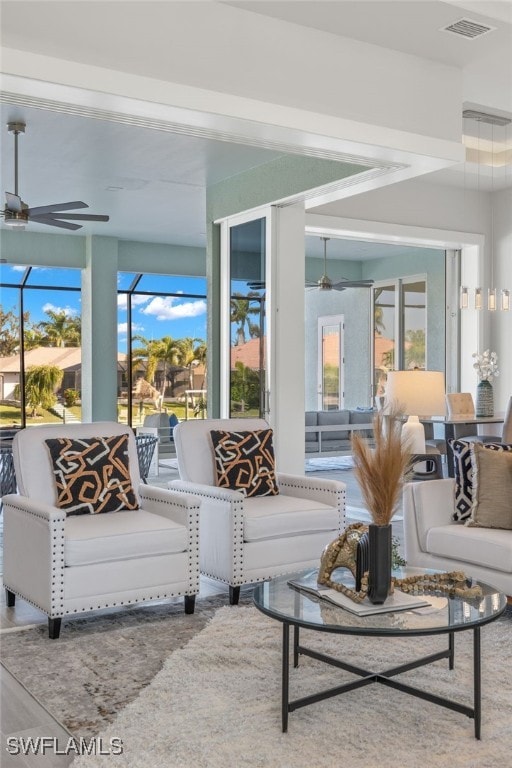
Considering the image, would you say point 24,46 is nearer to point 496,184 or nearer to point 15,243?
point 496,184

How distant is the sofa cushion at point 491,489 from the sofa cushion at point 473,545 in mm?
61

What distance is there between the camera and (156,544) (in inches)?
155

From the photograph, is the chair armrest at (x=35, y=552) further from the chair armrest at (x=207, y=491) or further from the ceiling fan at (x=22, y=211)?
the ceiling fan at (x=22, y=211)

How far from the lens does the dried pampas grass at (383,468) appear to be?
2775mm

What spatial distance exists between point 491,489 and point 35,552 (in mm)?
2225

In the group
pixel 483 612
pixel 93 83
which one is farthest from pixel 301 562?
pixel 93 83

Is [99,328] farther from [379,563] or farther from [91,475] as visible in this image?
[379,563]

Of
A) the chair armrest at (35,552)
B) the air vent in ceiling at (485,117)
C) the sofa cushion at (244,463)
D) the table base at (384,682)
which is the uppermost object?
the air vent in ceiling at (485,117)

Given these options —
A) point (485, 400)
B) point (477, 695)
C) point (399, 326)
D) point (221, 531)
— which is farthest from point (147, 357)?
point (477, 695)

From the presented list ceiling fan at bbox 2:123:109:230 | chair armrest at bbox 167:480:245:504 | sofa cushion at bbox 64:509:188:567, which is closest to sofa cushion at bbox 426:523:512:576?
chair armrest at bbox 167:480:245:504

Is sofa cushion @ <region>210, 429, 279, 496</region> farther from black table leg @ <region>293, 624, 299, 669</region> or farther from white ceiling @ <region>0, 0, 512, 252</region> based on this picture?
white ceiling @ <region>0, 0, 512, 252</region>

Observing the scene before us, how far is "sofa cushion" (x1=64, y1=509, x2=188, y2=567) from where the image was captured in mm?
3721

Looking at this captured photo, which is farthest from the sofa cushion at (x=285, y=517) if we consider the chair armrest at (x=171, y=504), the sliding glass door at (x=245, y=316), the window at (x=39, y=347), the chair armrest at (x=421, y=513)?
the window at (x=39, y=347)

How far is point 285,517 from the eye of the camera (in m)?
4.38
